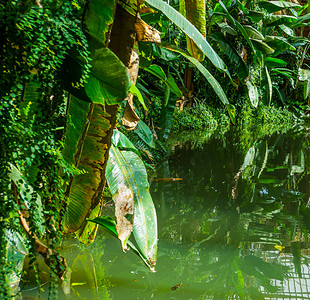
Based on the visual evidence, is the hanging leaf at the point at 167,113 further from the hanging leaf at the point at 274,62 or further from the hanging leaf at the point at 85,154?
the hanging leaf at the point at 274,62

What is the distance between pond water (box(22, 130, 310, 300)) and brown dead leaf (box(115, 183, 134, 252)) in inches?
9.9

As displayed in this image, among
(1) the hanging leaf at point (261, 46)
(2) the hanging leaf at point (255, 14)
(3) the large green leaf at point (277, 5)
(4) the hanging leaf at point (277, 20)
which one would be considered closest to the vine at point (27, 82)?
(1) the hanging leaf at point (261, 46)

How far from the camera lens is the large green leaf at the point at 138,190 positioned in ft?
5.14

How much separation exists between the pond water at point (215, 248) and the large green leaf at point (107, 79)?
30.7 inches

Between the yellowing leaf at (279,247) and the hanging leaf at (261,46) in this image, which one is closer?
the yellowing leaf at (279,247)

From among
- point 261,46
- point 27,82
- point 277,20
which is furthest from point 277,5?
point 27,82

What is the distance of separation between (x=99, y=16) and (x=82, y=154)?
527 mm

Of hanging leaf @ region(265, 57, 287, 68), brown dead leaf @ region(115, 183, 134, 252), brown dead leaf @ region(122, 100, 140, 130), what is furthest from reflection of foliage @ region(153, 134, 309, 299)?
hanging leaf @ region(265, 57, 287, 68)

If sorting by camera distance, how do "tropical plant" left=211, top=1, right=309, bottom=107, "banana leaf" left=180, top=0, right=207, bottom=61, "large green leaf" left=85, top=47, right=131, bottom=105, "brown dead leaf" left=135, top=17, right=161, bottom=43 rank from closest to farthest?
"large green leaf" left=85, top=47, right=131, bottom=105, "brown dead leaf" left=135, top=17, right=161, bottom=43, "banana leaf" left=180, top=0, right=207, bottom=61, "tropical plant" left=211, top=1, right=309, bottom=107

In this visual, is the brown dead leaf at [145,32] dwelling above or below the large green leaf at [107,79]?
above

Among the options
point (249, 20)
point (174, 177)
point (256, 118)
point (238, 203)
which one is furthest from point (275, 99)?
point (238, 203)

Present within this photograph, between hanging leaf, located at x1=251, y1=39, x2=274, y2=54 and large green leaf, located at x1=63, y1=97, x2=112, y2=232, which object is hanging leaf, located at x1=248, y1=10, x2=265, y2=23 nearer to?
hanging leaf, located at x1=251, y1=39, x2=274, y2=54

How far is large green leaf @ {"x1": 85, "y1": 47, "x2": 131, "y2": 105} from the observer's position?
1.24 metres

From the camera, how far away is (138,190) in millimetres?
1772
